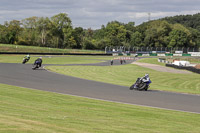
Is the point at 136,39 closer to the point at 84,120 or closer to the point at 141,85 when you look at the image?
the point at 141,85

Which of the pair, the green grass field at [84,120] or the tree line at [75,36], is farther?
the tree line at [75,36]

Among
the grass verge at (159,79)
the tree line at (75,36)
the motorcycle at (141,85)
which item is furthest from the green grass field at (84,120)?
the tree line at (75,36)

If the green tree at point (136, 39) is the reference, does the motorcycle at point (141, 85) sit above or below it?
below

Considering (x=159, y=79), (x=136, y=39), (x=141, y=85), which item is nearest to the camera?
(x=141, y=85)

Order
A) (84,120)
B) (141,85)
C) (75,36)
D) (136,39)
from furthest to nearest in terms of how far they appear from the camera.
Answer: (136,39) < (75,36) < (141,85) < (84,120)

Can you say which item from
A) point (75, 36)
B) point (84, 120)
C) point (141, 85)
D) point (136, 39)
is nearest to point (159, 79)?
point (141, 85)

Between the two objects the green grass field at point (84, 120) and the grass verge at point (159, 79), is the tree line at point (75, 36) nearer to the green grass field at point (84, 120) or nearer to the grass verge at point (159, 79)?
the grass verge at point (159, 79)

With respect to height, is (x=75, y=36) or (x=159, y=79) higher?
(x=75, y=36)

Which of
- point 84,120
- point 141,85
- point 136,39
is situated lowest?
point 141,85

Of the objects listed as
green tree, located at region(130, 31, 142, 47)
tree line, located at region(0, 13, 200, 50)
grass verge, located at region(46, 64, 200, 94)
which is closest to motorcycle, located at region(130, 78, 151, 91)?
grass verge, located at region(46, 64, 200, 94)

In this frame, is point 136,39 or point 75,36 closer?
point 75,36

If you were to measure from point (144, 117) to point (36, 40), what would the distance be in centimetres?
12381

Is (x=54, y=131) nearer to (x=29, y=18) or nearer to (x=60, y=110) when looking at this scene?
(x=60, y=110)

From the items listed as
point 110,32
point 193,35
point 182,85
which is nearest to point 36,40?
point 110,32
